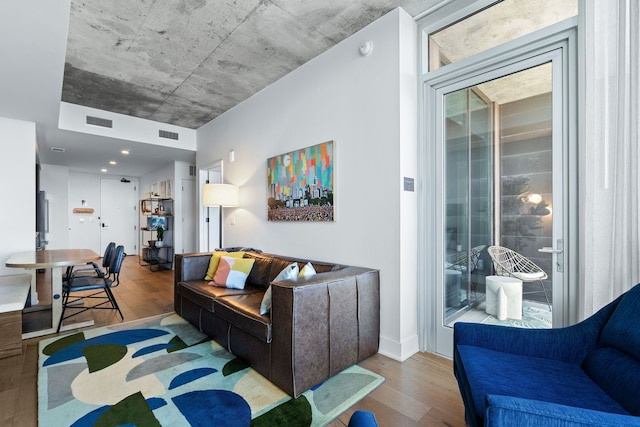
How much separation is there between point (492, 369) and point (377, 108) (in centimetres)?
205

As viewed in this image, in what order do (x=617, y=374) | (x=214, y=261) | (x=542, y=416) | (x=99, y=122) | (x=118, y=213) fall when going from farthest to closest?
1. (x=118, y=213)
2. (x=99, y=122)
3. (x=214, y=261)
4. (x=617, y=374)
5. (x=542, y=416)

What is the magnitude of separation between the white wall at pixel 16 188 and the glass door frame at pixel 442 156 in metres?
4.80

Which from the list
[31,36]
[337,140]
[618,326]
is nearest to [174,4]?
[31,36]

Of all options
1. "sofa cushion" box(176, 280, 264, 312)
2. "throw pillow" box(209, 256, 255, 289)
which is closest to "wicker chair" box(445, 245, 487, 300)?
"sofa cushion" box(176, 280, 264, 312)

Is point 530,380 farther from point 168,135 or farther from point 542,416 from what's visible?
point 168,135

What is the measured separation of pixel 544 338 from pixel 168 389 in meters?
2.23

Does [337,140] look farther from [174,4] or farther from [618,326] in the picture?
[618,326]

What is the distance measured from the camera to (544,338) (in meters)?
1.52

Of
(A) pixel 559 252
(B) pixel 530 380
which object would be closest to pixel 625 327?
(B) pixel 530 380

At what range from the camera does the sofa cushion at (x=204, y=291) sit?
9.01ft

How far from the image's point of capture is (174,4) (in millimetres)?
2447

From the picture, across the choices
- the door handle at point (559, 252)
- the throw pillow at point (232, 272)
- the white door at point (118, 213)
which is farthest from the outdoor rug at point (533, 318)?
the white door at point (118, 213)

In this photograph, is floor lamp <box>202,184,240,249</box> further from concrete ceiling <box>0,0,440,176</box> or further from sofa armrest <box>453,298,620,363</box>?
sofa armrest <box>453,298,620,363</box>

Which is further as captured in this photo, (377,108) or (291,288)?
(377,108)
